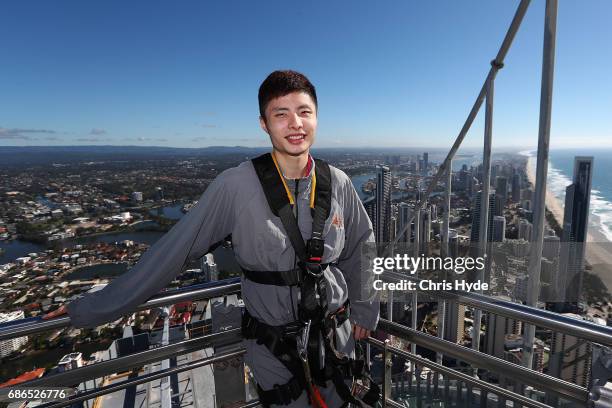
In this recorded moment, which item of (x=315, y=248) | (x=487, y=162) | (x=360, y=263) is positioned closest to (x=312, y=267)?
(x=315, y=248)

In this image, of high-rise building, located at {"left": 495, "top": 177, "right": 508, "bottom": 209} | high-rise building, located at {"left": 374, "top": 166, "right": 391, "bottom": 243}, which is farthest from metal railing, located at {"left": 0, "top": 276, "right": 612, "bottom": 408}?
high-rise building, located at {"left": 374, "top": 166, "right": 391, "bottom": 243}

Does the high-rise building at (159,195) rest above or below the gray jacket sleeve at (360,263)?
below

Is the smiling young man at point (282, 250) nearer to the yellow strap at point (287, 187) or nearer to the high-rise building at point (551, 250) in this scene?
the yellow strap at point (287, 187)

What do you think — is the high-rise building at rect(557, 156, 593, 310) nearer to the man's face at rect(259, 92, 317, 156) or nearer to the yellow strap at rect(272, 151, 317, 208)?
the yellow strap at rect(272, 151, 317, 208)

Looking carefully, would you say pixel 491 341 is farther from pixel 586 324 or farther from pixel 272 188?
pixel 272 188

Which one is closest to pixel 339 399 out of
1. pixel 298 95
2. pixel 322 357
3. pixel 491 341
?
pixel 322 357

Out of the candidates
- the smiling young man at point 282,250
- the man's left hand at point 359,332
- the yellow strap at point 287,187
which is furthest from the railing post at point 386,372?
the yellow strap at point 287,187

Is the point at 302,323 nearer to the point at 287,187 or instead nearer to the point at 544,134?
the point at 287,187
